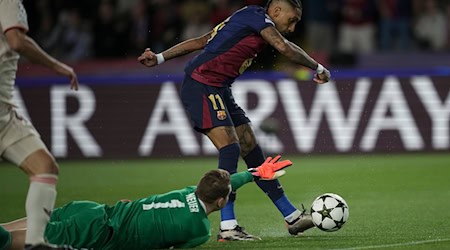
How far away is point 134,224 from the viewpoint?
7617 mm

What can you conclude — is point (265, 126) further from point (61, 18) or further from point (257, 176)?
point (257, 176)

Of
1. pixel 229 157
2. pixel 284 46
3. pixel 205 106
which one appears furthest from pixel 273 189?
pixel 284 46

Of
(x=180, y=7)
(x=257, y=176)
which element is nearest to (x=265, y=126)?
(x=180, y=7)

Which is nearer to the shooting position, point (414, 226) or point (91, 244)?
point (91, 244)

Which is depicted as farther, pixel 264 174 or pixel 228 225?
pixel 228 225

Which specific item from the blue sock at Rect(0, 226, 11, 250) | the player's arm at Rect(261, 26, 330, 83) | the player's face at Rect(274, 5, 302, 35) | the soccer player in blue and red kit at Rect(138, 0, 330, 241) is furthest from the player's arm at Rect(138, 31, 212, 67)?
the blue sock at Rect(0, 226, 11, 250)

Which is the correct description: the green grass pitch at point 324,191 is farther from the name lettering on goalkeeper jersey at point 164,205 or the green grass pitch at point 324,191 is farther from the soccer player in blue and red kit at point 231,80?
the name lettering on goalkeeper jersey at point 164,205

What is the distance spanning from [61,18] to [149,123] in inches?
159

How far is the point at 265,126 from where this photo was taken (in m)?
16.5

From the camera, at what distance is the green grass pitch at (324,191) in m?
8.71

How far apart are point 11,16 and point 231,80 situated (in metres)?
2.68

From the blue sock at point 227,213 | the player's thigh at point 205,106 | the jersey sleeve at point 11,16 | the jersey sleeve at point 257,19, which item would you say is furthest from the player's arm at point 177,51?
the jersey sleeve at point 11,16

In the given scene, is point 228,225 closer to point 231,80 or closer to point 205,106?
point 205,106

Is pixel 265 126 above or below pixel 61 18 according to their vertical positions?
below
